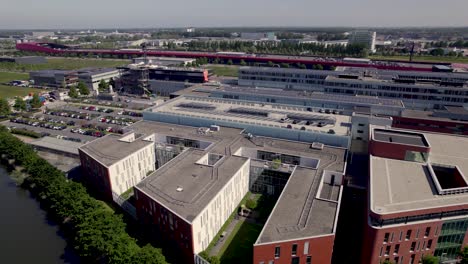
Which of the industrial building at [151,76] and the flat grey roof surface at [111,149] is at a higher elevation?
the industrial building at [151,76]

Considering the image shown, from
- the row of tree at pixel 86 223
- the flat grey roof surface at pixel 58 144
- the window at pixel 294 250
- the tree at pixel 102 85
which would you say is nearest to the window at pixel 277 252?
the window at pixel 294 250

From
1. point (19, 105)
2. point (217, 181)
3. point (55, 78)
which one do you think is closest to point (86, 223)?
point (217, 181)

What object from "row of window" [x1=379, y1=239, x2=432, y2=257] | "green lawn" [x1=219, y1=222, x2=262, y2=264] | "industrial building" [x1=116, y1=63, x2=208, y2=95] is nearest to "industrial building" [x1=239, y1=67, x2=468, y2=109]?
"industrial building" [x1=116, y1=63, x2=208, y2=95]

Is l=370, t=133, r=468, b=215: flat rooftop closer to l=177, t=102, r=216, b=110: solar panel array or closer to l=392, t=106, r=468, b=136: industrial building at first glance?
l=392, t=106, r=468, b=136: industrial building

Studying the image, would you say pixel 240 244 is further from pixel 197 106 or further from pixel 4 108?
pixel 4 108

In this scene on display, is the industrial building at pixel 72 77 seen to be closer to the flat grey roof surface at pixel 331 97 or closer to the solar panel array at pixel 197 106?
the flat grey roof surface at pixel 331 97

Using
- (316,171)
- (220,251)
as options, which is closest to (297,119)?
(316,171)

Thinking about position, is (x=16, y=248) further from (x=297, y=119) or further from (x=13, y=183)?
(x=297, y=119)
